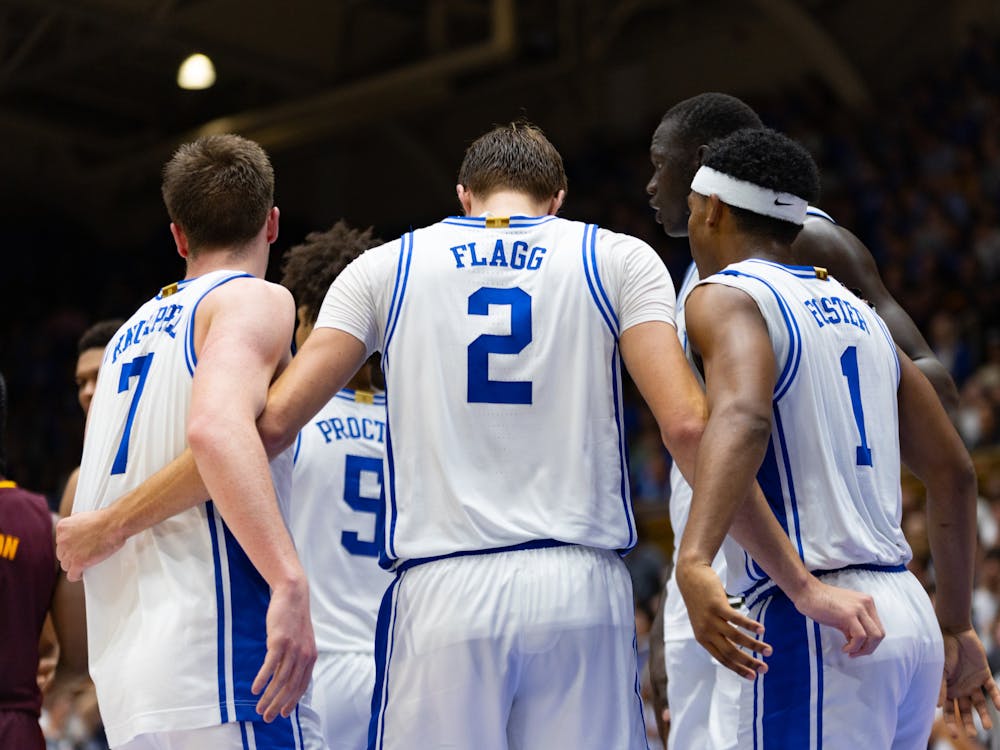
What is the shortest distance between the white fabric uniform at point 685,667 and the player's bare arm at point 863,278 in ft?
0.42

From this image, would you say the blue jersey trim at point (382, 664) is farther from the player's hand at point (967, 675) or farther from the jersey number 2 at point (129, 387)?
the player's hand at point (967, 675)

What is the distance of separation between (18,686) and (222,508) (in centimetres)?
152

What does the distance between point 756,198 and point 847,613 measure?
1.29 metres

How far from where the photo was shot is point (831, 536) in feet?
12.7

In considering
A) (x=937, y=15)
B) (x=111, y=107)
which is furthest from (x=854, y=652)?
(x=111, y=107)

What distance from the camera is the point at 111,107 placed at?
77.7 ft

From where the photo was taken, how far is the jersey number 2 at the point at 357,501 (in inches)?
201

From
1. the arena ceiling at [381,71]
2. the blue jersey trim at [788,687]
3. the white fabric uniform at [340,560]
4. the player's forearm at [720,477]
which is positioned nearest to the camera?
the player's forearm at [720,477]

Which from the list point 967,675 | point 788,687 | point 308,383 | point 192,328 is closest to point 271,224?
point 192,328

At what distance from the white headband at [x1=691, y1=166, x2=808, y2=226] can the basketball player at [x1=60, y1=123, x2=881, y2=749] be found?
1.21ft

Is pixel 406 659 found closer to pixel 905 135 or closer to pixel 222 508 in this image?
pixel 222 508

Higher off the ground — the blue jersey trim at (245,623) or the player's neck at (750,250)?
the player's neck at (750,250)

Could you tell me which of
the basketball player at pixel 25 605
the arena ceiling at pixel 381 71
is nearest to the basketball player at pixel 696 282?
the basketball player at pixel 25 605

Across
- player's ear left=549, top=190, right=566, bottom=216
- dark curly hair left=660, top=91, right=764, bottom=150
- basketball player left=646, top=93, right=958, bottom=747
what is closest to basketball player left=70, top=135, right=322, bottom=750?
player's ear left=549, top=190, right=566, bottom=216
